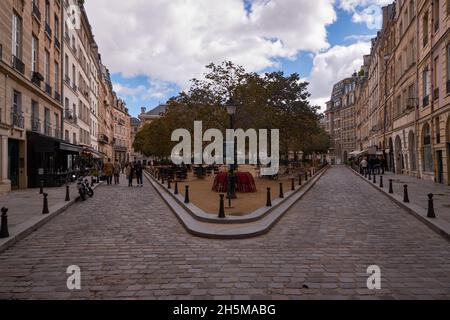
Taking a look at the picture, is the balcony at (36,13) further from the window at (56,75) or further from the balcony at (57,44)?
the window at (56,75)

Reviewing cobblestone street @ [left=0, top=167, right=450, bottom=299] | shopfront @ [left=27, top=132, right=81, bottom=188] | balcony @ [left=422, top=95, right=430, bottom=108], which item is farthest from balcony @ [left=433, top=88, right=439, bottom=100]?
shopfront @ [left=27, top=132, right=81, bottom=188]

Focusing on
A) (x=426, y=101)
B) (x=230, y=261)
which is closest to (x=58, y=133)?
(x=230, y=261)

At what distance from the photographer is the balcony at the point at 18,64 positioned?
17.3 meters

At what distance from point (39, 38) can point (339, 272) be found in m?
22.1

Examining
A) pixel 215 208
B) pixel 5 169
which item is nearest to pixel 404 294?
pixel 215 208

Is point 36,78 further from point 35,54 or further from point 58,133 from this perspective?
point 58,133

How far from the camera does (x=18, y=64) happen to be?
58.4 feet

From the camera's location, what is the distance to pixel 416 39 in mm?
24828

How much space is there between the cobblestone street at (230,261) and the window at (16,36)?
12389mm

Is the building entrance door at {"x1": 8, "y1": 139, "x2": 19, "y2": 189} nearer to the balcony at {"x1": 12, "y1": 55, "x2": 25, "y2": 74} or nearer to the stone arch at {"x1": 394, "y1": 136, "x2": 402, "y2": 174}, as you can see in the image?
the balcony at {"x1": 12, "y1": 55, "x2": 25, "y2": 74}

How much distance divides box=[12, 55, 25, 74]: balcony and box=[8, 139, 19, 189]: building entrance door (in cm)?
369

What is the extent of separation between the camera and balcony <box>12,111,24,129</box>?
17641 mm

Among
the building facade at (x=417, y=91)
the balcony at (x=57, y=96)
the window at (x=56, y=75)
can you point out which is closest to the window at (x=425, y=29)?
the building facade at (x=417, y=91)

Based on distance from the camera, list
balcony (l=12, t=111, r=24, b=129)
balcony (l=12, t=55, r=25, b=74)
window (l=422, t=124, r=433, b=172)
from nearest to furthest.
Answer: balcony (l=12, t=55, r=25, b=74), balcony (l=12, t=111, r=24, b=129), window (l=422, t=124, r=433, b=172)
